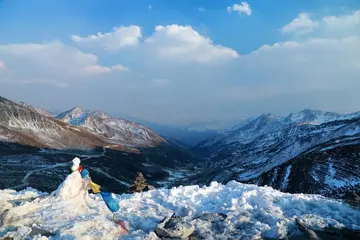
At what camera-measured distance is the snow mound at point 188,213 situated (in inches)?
659

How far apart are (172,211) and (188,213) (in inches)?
35.8

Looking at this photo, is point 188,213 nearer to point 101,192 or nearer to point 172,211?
point 172,211

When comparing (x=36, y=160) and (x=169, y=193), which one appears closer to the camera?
(x=169, y=193)

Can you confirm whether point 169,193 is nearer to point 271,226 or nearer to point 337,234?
point 271,226

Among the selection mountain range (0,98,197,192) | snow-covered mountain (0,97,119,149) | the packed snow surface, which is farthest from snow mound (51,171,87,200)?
snow-covered mountain (0,97,119,149)

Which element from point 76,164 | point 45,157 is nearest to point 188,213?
point 76,164

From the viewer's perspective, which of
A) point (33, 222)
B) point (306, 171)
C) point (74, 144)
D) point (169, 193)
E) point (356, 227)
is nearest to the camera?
point (33, 222)

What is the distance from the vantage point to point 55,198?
18.6m

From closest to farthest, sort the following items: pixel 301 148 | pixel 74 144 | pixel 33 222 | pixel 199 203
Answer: pixel 33 222 → pixel 199 203 → pixel 301 148 → pixel 74 144

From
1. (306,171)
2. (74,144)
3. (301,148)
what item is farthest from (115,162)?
(306,171)

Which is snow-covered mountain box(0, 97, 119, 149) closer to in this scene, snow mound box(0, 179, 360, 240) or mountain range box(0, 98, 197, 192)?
mountain range box(0, 98, 197, 192)

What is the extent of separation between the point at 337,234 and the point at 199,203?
719 cm

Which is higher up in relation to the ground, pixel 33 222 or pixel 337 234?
pixel 337 234

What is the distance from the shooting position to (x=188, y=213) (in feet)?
64.5
